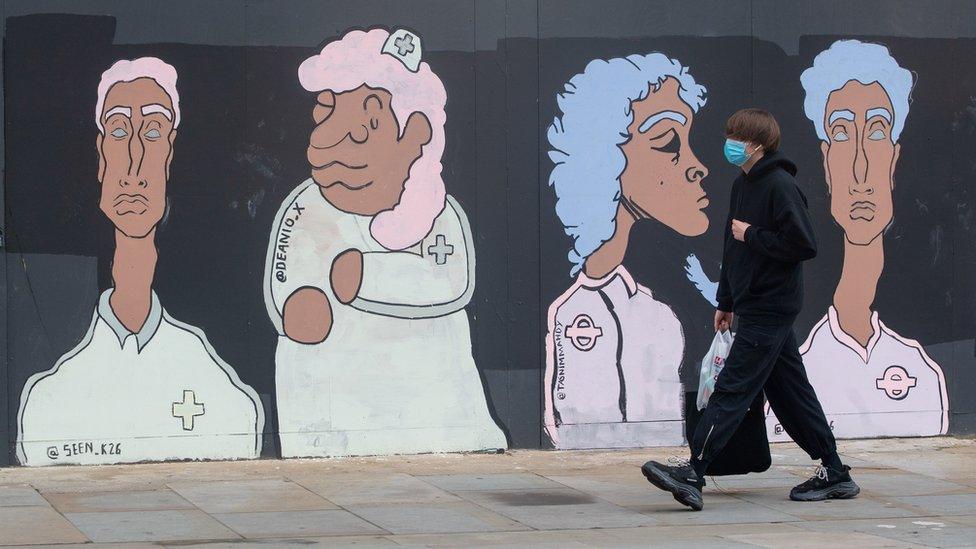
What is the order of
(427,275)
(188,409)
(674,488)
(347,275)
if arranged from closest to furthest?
1. (674,488)
2. (188,409)
3. (347,275)
4. (427,275)

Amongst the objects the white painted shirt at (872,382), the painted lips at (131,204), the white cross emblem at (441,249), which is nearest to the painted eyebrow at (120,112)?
the painted lips at (131,204)

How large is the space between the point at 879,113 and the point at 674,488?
340 cm

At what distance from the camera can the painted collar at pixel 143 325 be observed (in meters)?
8.06

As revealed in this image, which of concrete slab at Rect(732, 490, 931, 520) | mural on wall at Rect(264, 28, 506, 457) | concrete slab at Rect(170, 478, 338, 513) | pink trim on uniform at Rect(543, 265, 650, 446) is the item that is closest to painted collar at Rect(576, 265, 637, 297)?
pink trim on uniform at Rect(543, 265, 650, 446)

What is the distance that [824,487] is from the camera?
7.48 metres

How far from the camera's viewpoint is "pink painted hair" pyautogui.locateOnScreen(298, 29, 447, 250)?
8.40 meters

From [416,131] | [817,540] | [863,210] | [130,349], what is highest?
[416,131]

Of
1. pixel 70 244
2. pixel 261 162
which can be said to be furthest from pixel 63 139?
pixel 261 162

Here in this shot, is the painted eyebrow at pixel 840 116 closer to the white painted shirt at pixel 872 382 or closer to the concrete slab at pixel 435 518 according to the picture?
the white painted shirt at pixel 872 382

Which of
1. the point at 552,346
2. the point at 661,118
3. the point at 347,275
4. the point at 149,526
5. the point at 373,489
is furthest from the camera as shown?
the point at 661,118

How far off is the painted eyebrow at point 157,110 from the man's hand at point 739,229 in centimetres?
321

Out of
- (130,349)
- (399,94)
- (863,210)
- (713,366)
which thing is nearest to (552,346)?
(713,366)

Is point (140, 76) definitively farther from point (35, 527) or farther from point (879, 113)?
point (879, 113)

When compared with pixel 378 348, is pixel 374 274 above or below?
above
